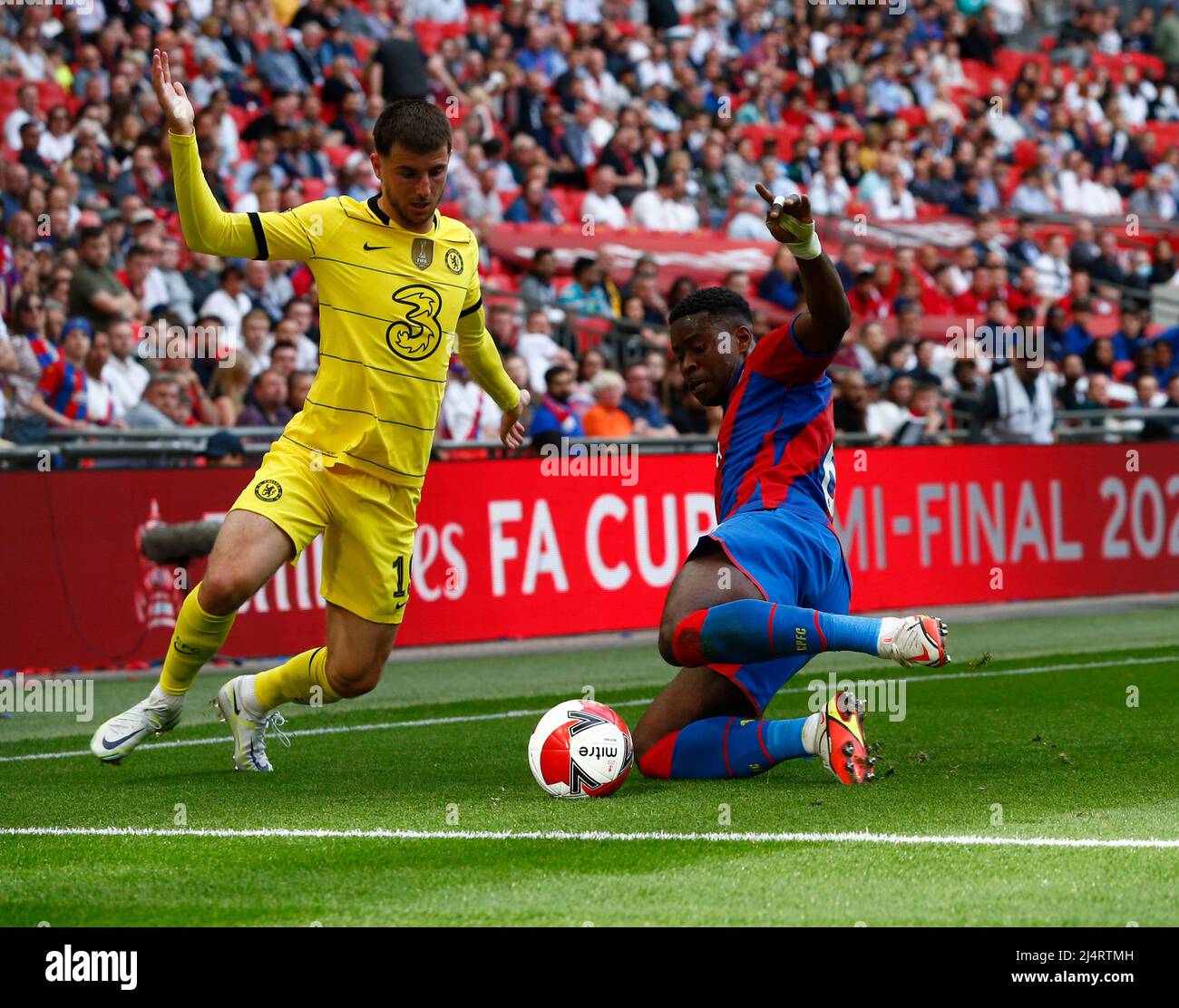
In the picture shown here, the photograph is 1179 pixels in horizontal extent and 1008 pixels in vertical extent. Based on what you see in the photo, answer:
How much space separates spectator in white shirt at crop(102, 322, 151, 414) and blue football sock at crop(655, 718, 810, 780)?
7589mm

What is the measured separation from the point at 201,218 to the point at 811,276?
2.25 meters

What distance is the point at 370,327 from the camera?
733cm

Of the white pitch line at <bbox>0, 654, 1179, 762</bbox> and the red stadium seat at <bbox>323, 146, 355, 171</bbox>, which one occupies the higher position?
the red stadium seat at <bbox>323, 146, 355, 171</bbox>

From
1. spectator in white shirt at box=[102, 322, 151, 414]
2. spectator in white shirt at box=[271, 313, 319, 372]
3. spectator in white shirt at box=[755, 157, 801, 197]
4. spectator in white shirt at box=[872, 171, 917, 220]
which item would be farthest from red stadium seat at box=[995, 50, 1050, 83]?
spectator in white shirt at box=[102, 322, 151, 414]

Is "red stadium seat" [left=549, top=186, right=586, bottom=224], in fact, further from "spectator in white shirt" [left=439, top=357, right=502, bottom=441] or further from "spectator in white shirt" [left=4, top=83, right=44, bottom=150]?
"spectator in white shirt" [left=4, top=83, right=44, bottom=150]

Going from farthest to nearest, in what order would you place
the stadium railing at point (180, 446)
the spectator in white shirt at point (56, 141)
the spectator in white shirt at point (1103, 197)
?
the spectator in white shirt at point (1103, 197), the spectator in white shirt at point (56, 141), the stadium railing at point (180, 446)

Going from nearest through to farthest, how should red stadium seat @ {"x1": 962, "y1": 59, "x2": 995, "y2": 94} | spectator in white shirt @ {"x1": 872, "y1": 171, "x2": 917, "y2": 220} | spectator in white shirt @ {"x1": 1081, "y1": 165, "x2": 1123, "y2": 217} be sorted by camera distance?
spectator in white shirt @ {"x1": 872, "y1": 171, "x2": 917, "y2": 220} → spectator in white shirt @ {"x1": 1081, "y1": 165, "x2": 1123, "y2": 217} → red stadium seat @ {"x1": 962, "y1": 59, "x2": 995, "y2": 94}

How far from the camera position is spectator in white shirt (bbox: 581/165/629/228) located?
67.7ft

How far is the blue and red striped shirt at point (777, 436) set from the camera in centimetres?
719

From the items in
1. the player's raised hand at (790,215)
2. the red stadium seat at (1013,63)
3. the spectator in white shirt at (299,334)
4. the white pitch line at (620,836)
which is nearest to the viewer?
the white pitch line at (620,836)

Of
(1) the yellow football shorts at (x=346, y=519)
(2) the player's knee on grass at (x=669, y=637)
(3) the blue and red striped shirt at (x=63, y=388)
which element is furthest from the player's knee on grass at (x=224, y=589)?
(3) the blue and red striped shirt at (x=63, y=388)

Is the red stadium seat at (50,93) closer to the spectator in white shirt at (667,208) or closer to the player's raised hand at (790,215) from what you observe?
the spectator in white shirt at (667,208)

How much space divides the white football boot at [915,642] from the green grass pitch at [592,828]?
54cm

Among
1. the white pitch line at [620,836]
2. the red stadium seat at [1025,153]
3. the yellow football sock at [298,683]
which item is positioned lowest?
the white pitch line at [620,836]
